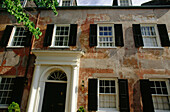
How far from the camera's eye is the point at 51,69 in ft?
24.1

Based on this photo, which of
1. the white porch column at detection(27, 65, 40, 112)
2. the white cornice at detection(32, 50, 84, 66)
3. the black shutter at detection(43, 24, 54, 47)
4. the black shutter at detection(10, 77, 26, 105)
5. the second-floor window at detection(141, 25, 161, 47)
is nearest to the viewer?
the white porch column at detection(27, 65, 40, 112)

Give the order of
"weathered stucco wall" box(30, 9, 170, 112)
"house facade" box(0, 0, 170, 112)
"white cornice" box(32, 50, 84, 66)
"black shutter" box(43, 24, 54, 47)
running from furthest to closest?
"black shutter" box(43, 24, 54, 47), "white cornice" box(32, 50, 84, 66), "weathered stucco wall" box(30, 9, 170, 112), "house facade" box(0, 0, 170, 112)

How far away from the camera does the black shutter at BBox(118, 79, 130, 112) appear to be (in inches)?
245

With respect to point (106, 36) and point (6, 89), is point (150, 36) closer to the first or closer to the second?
point (106, 36)

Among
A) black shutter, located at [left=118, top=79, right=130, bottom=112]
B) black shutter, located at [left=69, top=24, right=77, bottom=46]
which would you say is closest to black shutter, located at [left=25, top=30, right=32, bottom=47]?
black shutter, located at [left=69, top=24, right=77, bottom=46]

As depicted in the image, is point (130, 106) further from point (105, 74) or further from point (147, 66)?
point (147, 66)

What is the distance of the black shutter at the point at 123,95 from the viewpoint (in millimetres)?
6219

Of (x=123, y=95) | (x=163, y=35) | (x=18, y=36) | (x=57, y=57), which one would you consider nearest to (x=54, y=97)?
(x=57, y=57)

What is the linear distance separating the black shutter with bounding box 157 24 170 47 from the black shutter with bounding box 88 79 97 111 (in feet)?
17.6

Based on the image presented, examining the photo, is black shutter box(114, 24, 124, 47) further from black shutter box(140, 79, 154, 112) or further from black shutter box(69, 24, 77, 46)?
black shutter box(69, 24, 77, 46)

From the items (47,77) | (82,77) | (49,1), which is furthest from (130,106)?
(49,1)

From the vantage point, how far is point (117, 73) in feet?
23.2

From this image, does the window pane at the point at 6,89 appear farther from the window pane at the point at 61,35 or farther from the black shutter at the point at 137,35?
the black shutter at the point at 137,35

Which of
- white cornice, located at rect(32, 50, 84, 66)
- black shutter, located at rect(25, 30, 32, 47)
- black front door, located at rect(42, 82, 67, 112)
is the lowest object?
black front door, located at rect(42, 82, 67, 112)
